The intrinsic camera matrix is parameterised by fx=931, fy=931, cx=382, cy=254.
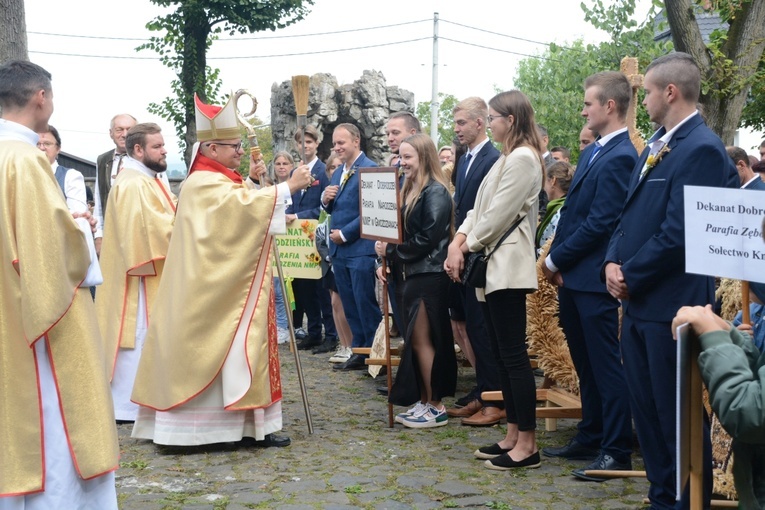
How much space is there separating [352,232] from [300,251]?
62.4 inches

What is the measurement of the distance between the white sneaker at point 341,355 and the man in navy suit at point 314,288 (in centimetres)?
67

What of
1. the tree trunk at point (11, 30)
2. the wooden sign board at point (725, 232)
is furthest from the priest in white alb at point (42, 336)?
the tree trunk at point (11, 30)

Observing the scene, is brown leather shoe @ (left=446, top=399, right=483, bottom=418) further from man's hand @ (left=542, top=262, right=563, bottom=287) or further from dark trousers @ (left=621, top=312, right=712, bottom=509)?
dark trousers @ (left=621, top=312, right=712, bottom=509)

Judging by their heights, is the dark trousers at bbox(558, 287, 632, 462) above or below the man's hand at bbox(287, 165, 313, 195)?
below

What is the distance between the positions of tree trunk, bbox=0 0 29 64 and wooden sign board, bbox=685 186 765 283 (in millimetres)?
7795

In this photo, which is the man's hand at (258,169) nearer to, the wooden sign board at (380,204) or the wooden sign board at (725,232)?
the wooden sign board at (380,204)

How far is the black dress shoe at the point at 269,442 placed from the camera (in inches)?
247

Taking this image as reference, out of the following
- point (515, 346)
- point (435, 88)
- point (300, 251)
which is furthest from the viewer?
point (435, 88)

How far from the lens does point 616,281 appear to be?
4312mm

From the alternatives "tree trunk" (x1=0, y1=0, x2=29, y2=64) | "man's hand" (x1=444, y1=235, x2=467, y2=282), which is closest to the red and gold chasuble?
"man's hand" (x1=444, y1=235, x2=467, y2=282)

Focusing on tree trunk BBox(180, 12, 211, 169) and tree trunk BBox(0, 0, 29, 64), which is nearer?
tree trunk BBox(0, 0, 29, 64)

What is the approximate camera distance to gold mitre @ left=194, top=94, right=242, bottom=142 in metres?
6.21

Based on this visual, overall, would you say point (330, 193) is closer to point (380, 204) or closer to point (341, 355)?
point (341, 355)

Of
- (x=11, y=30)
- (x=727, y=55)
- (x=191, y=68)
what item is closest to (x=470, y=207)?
(x=727, y=55)
